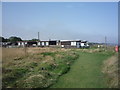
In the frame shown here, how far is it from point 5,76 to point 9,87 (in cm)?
145

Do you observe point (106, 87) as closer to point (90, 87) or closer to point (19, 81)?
point (90, 87)

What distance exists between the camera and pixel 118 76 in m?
7.78

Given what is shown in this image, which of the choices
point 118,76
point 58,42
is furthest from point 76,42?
point 118,76

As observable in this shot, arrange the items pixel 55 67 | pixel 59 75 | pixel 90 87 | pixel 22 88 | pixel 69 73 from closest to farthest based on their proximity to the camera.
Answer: pixel 22 88, pixel 90 87, pixel 59 75, pixel 69 73, pixel 55 67

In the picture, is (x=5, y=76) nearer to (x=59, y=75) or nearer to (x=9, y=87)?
(x=9, y=87)

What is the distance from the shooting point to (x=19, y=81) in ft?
25.3

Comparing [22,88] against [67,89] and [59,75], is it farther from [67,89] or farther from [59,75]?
[59,75]

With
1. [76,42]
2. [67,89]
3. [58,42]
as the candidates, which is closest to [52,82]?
[67,89]

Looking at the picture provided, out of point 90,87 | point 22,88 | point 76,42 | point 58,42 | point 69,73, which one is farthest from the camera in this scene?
point 58,42

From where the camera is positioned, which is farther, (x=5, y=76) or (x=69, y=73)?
(x=69, y=73)

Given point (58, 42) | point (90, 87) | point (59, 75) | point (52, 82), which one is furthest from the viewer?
point (58, 42)

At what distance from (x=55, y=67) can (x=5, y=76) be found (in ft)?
13.0

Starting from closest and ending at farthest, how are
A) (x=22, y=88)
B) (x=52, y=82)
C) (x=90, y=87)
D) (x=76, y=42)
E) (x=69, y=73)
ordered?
(x=22, y=88), (x=90, y=87), (x=52, y=82), (x=69, y=73), (x=76, y=42)

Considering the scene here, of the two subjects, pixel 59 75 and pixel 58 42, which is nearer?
pixel 59 75
